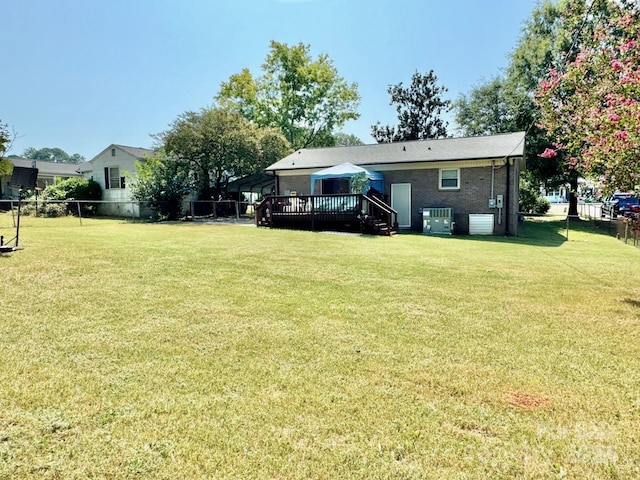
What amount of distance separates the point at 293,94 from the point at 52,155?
400 feet

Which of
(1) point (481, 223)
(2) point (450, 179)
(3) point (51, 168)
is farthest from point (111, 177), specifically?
(1) point (481, 223)

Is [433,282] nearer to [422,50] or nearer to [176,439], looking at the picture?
[176,439]

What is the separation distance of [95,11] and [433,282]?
15910 mm

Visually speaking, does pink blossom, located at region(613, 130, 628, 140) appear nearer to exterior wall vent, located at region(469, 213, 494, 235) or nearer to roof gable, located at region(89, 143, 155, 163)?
exterior wall vent, located at region(469, 213, 494, 235)

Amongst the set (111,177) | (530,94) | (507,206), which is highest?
(530,94)

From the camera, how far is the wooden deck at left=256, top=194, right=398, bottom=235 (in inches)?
590

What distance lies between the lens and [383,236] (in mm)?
14109

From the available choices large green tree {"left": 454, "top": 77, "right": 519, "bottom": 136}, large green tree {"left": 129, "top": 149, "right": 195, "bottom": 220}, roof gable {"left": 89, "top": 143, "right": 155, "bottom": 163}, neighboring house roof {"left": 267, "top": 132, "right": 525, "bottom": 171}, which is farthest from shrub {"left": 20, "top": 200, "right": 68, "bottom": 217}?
large green tree {"left": 454, "top": 77, "right": 519, "bottom": 136}

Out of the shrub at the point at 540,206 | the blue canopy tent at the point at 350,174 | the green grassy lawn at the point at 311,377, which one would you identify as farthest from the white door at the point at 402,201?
the shrub at the point at 540,206

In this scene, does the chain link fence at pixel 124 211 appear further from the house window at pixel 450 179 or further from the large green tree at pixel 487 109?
the large green tree at pixel 487 109

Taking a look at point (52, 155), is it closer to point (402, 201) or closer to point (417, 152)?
point (417, 152)

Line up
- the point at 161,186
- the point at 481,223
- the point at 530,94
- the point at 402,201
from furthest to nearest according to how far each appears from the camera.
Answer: the point at 530,94 < the point at 161,186 < the point at 402,201 < the point at 481,223

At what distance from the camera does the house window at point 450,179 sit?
54.4 ft

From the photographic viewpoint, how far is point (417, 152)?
17969 mm
